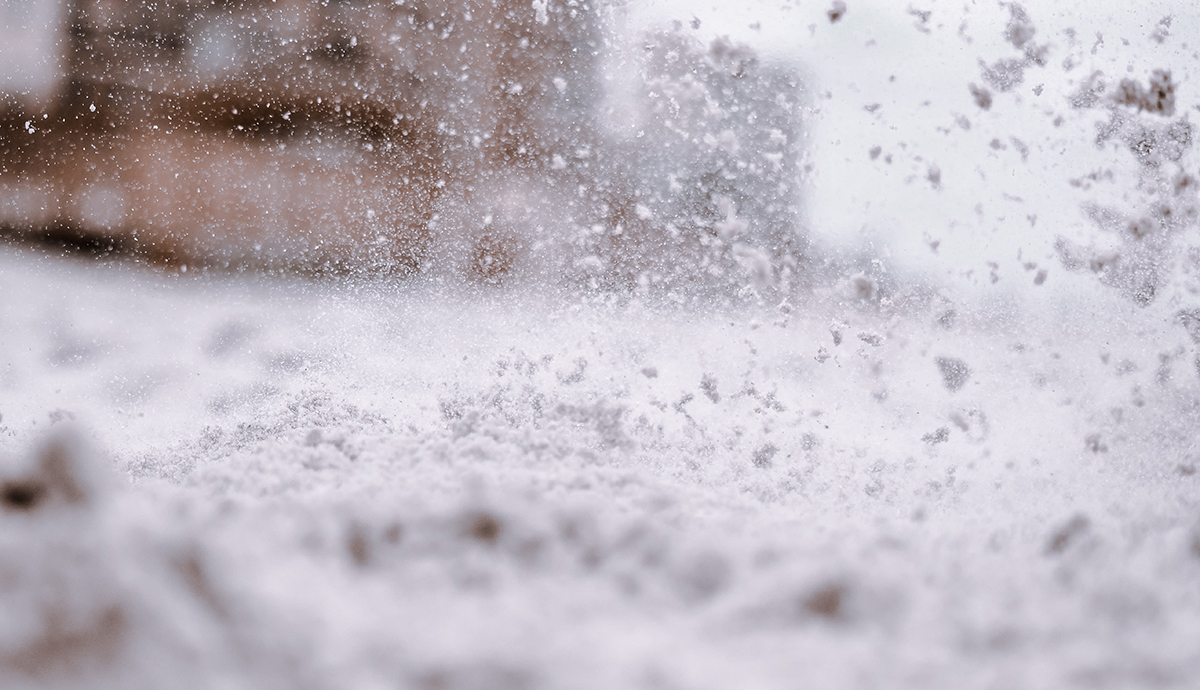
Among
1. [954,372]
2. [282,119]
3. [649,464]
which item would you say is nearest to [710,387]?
[649,464]

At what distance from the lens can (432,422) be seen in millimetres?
711

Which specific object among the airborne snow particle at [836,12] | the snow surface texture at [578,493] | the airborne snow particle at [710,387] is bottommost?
the snow surface texture at [578,493]

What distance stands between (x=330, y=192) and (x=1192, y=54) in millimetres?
792

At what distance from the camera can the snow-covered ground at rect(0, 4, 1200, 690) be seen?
42 centimetres

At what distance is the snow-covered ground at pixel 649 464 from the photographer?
421mm

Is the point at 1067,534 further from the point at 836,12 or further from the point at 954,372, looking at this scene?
the point at 836,12

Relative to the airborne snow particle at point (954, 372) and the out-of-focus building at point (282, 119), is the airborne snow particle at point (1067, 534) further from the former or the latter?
the out-of-focus building at point (282, 119)

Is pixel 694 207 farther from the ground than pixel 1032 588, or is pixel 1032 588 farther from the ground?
pixel 694 207

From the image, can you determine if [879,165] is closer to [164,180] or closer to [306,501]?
[306,501]

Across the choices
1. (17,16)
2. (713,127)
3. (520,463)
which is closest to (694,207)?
(713,127)

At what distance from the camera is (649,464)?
26.5 inches

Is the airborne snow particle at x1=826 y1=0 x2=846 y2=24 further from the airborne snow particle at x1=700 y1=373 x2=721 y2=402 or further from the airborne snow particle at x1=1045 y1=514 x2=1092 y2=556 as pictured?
the airborne snow particle at x1=1045 y1=514 x2=1092 y2=556

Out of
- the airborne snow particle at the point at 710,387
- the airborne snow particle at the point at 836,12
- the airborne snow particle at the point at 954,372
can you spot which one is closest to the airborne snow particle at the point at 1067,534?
the airborne snow particle at the point at 954,372

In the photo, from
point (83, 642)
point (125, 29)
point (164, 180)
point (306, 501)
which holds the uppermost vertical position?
point (125, 29)
